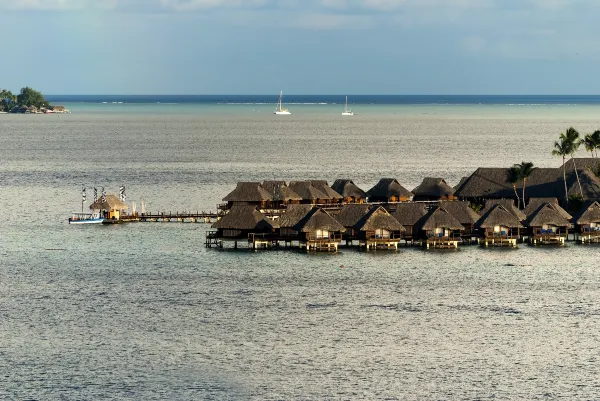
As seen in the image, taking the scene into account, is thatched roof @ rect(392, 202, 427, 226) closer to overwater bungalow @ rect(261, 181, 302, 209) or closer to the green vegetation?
the green vegetation

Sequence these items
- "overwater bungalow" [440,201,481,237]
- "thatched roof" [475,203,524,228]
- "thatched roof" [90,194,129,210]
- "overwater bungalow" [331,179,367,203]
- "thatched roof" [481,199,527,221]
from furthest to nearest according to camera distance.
A: 1. "overwater bungalow" [331,179,367,203]
2. "thatched roof" [90,194,129,210]
3. "thatched roof" [481,199,527,221]
4. "overwater bungalow" [440,201,481,237]
5. "thatched roof" [475,203,524,228]

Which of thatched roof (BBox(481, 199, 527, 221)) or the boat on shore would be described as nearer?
thatched roof (BBox(481, 199, 527, 221))

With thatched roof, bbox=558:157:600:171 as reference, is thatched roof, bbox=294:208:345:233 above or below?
below

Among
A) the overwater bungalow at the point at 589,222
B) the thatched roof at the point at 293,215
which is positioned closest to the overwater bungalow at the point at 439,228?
the thatched roof at the point at 293,215

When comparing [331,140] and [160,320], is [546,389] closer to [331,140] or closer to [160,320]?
[160,320]

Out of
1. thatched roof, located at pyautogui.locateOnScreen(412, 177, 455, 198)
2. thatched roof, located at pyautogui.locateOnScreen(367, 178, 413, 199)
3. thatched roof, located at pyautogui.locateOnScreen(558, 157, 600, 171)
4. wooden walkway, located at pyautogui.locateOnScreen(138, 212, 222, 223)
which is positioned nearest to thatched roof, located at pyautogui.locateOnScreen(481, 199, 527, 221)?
thatched roof, located at pyautogui.locateOnScreen(558, 157, 600, 171)

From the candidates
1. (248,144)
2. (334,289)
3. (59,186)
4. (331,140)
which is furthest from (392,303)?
(331,140)

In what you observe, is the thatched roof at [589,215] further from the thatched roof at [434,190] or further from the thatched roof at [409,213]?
the thatched roof at [434,190]
